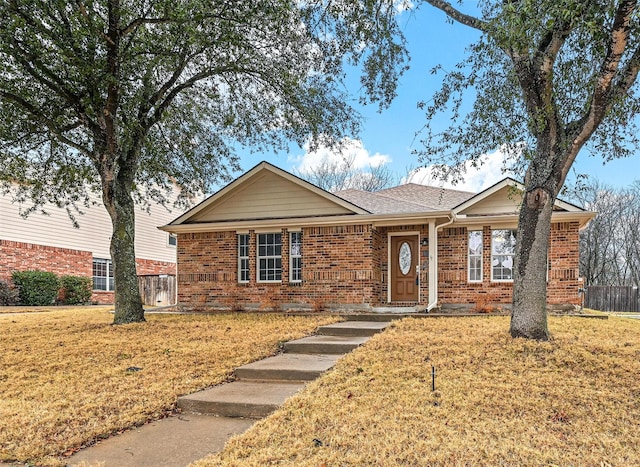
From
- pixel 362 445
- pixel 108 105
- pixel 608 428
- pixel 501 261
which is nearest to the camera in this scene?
pixel 362 445

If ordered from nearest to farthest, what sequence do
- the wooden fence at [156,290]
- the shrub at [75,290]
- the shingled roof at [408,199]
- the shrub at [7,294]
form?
1. the shingled roof at [408,199]
2. the shrub at [7,294]
3. the shrub at [75,290]
4. the wooden fence at [156,290]

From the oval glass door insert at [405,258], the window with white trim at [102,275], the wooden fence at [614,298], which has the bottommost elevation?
the wooden fence at [614,298]

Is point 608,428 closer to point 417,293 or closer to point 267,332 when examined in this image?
point 267,332

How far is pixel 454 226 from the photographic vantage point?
1422 cm

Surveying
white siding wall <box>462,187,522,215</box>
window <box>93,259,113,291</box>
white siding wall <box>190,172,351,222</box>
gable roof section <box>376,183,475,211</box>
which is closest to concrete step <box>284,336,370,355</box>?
white siding wall <box>190,172,351,222</box>

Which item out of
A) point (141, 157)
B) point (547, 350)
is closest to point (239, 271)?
point (141, 157)

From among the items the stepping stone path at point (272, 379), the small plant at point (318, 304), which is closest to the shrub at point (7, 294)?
the small plant at point (318, 304)

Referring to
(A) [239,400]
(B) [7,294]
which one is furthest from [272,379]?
(B) [7,294]

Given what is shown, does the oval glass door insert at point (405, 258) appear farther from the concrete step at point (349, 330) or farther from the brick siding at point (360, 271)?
the concrete step at point (349, 330)

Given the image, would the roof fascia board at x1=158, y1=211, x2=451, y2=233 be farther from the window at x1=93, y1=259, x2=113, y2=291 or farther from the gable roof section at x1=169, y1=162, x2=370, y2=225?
the window at x1=93, y1=259, x2=113, y2=291

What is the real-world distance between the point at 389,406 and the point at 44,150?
13651mm

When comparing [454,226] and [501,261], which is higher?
[454,226]

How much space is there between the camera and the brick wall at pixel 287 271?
13.7 meters

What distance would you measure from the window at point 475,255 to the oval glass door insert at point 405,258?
6.03 feet
